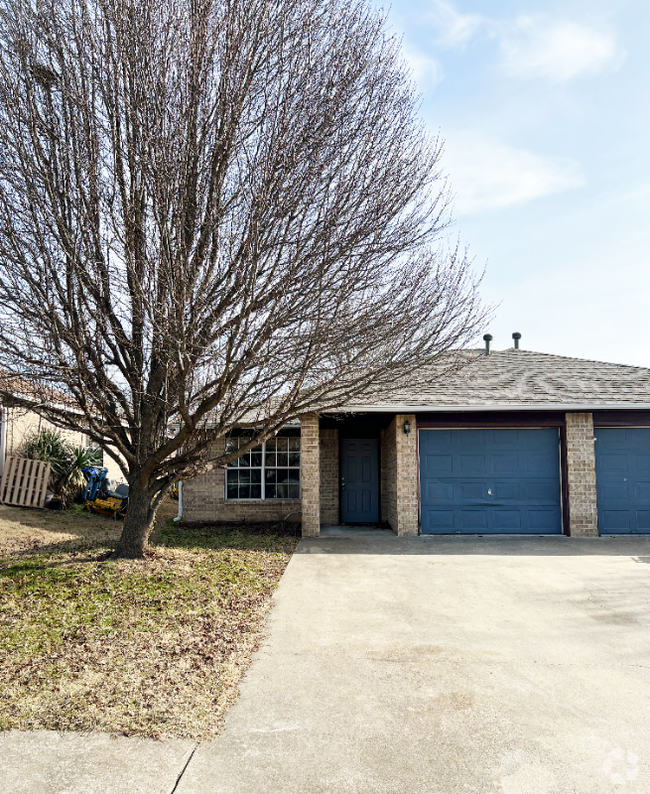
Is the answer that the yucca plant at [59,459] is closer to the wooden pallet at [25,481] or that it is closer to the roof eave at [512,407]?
the wooden pallet at [25,481]

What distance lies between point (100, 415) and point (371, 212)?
4629mm

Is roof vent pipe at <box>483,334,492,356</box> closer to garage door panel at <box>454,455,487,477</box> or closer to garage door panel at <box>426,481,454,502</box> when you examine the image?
garage door panel at <box>454,455,487,477</box>

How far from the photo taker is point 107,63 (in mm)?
6844

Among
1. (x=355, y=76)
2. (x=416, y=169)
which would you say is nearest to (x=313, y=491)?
(x=416, y=169)

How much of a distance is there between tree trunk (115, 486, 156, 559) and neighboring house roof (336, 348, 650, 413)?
437cm

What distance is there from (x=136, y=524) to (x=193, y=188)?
192 inches

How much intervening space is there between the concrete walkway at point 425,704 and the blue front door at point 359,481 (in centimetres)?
697

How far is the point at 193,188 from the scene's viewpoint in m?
6.89

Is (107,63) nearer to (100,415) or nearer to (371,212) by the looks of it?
(371,212)

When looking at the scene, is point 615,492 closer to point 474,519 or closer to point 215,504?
point 474,519

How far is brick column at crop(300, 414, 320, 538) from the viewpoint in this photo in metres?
12.4

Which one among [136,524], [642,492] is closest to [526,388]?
[642,492]

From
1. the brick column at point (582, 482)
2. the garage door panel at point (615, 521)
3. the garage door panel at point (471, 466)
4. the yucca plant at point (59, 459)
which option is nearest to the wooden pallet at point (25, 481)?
the yucca plant at point (59, 459)

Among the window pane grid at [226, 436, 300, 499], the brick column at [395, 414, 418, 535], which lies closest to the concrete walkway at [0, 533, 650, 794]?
the brick column at [395, 414, 418, 535]
